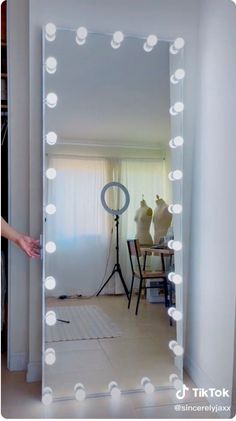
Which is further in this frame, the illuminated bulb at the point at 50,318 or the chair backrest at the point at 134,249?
the chair backrest at the point at 134,249

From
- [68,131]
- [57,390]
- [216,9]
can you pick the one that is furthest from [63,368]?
[216,9]

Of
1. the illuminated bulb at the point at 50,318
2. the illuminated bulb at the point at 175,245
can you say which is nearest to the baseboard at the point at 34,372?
the illuminated bulb at the point at 50,318

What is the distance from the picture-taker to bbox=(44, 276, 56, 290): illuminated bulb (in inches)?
65.6

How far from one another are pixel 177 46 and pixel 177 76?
0.15m

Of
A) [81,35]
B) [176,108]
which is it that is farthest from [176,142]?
[81,35]

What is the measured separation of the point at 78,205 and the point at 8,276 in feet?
1.85

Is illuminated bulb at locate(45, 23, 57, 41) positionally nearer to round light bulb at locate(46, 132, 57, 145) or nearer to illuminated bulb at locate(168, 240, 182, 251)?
round light bulb at locate(46, 132, 57, 145)

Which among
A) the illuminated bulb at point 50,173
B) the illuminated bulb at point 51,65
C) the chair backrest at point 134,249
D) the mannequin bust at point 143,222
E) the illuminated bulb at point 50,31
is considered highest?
the illuminated bulb at point 50,31

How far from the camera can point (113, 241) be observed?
1.81m

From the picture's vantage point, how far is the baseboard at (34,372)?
1.81 m

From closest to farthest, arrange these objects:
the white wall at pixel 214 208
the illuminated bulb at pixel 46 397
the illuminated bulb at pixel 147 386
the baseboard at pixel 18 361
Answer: the white wall at pixel 214 208 < the illuminated bulb at pixel 46 397 < the illuminated bulb at pixel 147 386 < the baseboard at pixel 18 361

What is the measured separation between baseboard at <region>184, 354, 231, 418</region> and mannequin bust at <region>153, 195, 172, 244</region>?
2.17 ft

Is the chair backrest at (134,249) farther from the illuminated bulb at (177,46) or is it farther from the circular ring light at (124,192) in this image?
the illuminated bulb at (177,46)

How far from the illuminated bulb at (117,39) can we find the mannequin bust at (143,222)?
2.51 ft
